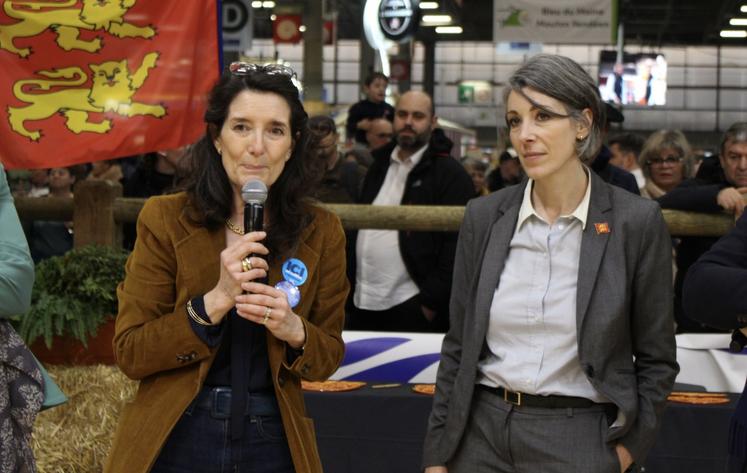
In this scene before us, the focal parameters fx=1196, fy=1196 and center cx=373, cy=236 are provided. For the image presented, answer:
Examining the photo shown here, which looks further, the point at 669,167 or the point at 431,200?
the point at 669,167

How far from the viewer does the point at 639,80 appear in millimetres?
34969

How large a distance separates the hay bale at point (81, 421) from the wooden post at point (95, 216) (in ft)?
2.63

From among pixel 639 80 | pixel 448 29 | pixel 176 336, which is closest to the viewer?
pixel 176 336

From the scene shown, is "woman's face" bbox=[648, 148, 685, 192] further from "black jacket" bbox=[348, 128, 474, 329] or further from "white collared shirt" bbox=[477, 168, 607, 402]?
"white collared shirt" bbox=[477, 168, 607, 402]

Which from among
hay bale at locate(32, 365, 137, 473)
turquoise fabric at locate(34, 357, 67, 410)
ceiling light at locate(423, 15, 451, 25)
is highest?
ceiling light at locate(423, 15, 451, 25)

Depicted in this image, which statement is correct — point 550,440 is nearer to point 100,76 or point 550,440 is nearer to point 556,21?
point 100,76

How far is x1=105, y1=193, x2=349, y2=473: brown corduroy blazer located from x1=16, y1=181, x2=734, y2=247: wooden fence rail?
255cm

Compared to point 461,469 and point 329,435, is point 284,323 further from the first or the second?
point 329,435

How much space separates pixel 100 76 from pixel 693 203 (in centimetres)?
280

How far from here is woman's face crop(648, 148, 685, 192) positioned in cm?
756

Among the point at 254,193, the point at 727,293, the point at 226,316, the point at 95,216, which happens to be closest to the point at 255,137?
the point at 254,193

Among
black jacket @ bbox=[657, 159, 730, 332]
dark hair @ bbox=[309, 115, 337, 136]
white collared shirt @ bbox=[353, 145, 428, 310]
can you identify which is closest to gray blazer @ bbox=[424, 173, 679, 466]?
black jacket @ bbox=[657, 159, 730, 332]

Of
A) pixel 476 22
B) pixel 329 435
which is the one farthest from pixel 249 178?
pixel 476 22

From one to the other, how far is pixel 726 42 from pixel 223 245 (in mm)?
48227
